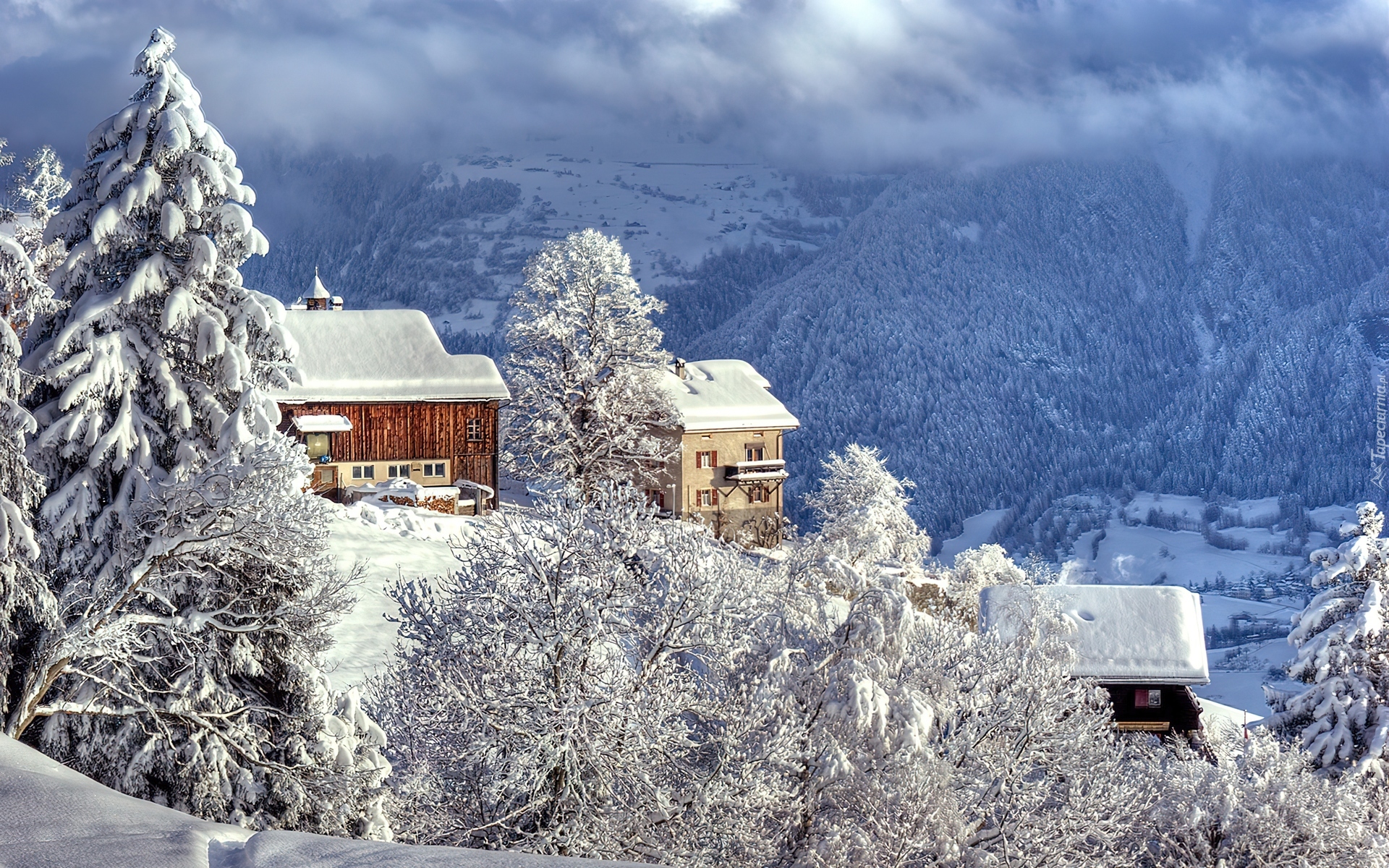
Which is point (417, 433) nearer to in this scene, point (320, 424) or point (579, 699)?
point (320, 424)

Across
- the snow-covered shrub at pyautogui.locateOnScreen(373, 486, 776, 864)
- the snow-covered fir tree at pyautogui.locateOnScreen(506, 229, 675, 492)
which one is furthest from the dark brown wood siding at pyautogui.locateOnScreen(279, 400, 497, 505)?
the snow-covered shrub at pyautogui.locateOnScreen(373, 486, 776, 864)

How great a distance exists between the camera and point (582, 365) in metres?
45.6

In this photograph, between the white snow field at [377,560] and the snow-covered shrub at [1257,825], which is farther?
the white snow field at [377,560]

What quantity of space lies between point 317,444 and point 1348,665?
37678 mm

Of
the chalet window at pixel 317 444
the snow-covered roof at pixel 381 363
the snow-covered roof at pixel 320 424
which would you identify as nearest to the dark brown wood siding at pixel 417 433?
the chalet window at pixel 317 444

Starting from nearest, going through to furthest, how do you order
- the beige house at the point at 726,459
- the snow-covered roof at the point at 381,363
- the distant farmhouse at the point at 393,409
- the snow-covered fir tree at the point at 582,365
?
the snow-covered fir tree at the point at 582,365
the distant farmhouse at the point at 393,409
the snow-covered roof at the point at 381,363
the beige house at the point at 726,459

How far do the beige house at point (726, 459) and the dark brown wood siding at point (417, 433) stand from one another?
11754 mm

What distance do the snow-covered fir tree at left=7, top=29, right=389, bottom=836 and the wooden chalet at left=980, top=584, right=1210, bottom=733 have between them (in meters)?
28.3

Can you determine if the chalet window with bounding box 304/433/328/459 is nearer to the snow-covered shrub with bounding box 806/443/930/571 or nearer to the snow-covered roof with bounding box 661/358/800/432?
the snow-covered roof with bounding box 661/358/800/432

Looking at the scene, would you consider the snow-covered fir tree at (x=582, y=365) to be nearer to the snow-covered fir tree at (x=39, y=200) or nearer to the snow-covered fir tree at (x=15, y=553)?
the snow-covered fir tree at (x=39, y=200)

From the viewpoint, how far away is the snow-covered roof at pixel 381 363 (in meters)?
49.8

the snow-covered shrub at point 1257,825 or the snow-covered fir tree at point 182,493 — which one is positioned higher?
the snow-covered fir tree at point 182,493

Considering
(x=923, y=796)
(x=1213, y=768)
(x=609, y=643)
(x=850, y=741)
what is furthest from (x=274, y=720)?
(x=1213, y=768)

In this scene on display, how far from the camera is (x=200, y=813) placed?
1479 centimetres
